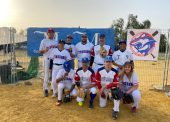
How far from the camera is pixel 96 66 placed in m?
8.77

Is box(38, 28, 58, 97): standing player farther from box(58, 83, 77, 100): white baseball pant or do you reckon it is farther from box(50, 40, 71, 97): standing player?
box(58, 83, 77, 100): white baseball pant

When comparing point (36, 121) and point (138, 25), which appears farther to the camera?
point (138, 25)

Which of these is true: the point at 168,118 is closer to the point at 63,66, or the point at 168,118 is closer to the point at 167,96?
the point at 167,96

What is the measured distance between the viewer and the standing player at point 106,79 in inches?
311

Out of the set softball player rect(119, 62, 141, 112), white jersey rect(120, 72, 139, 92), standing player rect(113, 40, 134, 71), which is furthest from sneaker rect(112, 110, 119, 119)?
standing player rect(113, 40, 134, 71)

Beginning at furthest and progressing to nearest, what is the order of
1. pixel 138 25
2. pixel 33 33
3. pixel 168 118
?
pixel 138 25 < pixel 33 33 < pixel 168 118

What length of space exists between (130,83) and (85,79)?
131cm

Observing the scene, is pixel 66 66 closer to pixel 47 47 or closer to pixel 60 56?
pixel 60 56

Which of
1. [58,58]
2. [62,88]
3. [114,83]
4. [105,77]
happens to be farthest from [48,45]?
[114,83]

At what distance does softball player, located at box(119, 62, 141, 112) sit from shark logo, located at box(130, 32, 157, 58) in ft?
9.51

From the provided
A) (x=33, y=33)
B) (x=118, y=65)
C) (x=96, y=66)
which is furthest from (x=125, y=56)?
(x=33, y=33)

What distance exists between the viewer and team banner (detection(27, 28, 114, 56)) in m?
10.4

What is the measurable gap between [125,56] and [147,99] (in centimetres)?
202

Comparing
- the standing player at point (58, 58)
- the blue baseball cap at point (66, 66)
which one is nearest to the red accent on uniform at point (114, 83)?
the blue baseball cap at point (66, 66)
